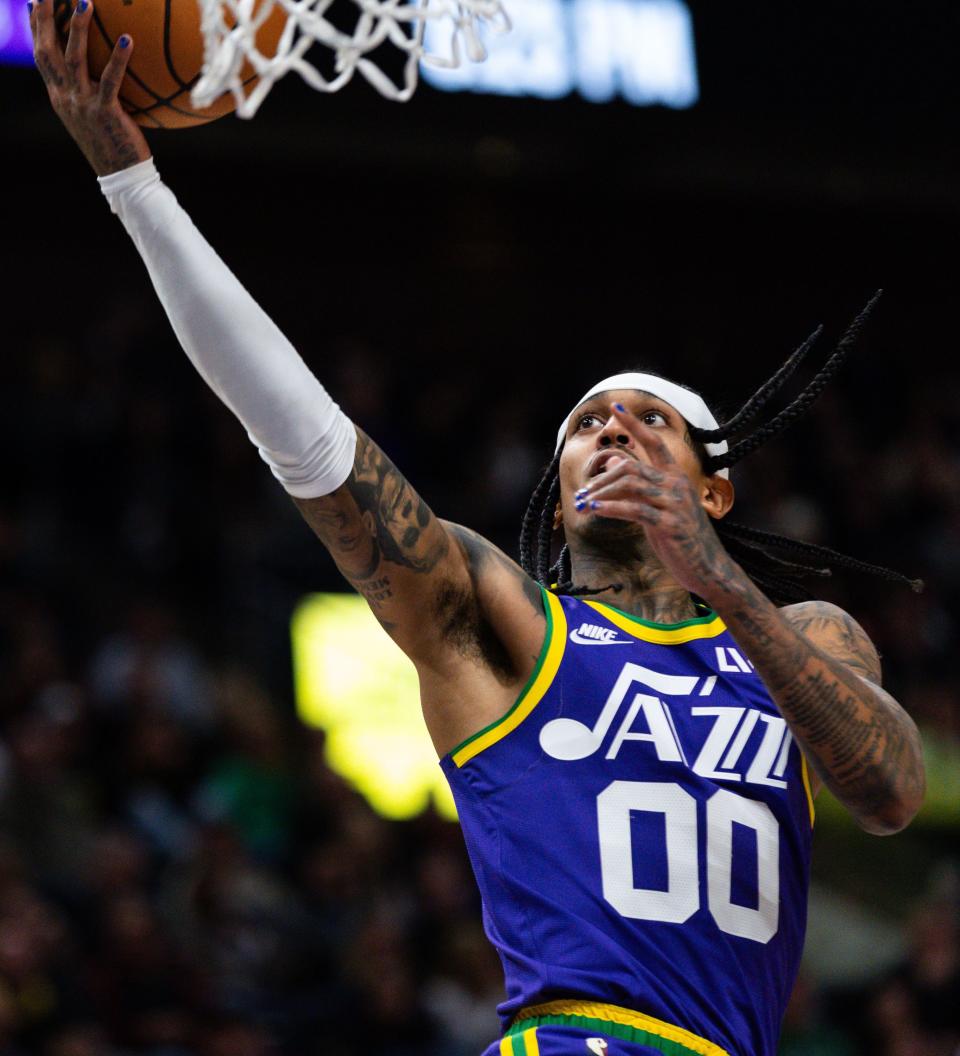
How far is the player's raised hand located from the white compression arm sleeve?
1.5 inches

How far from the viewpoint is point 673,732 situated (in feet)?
9.93

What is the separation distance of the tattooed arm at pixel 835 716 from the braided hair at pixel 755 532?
48 centimetres

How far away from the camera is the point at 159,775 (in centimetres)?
810

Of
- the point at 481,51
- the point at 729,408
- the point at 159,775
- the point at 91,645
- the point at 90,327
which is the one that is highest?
the point at 90,327

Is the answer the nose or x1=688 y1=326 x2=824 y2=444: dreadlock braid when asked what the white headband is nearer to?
x1=688 y1=326 x2=824 y2=444: dreadlock braid

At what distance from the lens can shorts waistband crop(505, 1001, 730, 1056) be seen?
2.81 m

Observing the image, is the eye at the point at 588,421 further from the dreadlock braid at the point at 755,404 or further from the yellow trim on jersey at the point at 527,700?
the yellow trim on jersey at the point at 527,700

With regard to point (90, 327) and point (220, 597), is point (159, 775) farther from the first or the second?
point (90, 327)

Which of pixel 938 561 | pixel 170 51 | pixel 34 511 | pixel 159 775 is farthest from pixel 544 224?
pixel 170 51

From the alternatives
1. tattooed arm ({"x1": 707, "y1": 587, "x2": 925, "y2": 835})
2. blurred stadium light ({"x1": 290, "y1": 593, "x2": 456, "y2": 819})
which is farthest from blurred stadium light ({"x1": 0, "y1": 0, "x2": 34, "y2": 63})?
tattooed arm ({"x1": 707, "y1": 587, "x2": 925, "y2": 835})

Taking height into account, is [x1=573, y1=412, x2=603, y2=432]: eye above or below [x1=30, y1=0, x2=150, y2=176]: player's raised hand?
below

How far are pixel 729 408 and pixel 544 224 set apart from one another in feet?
31.2

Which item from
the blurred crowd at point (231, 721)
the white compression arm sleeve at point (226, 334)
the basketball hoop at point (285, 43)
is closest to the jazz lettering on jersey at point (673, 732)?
the white compression arm sleeve at point (226, 334)

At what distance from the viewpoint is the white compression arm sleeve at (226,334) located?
274 cm
